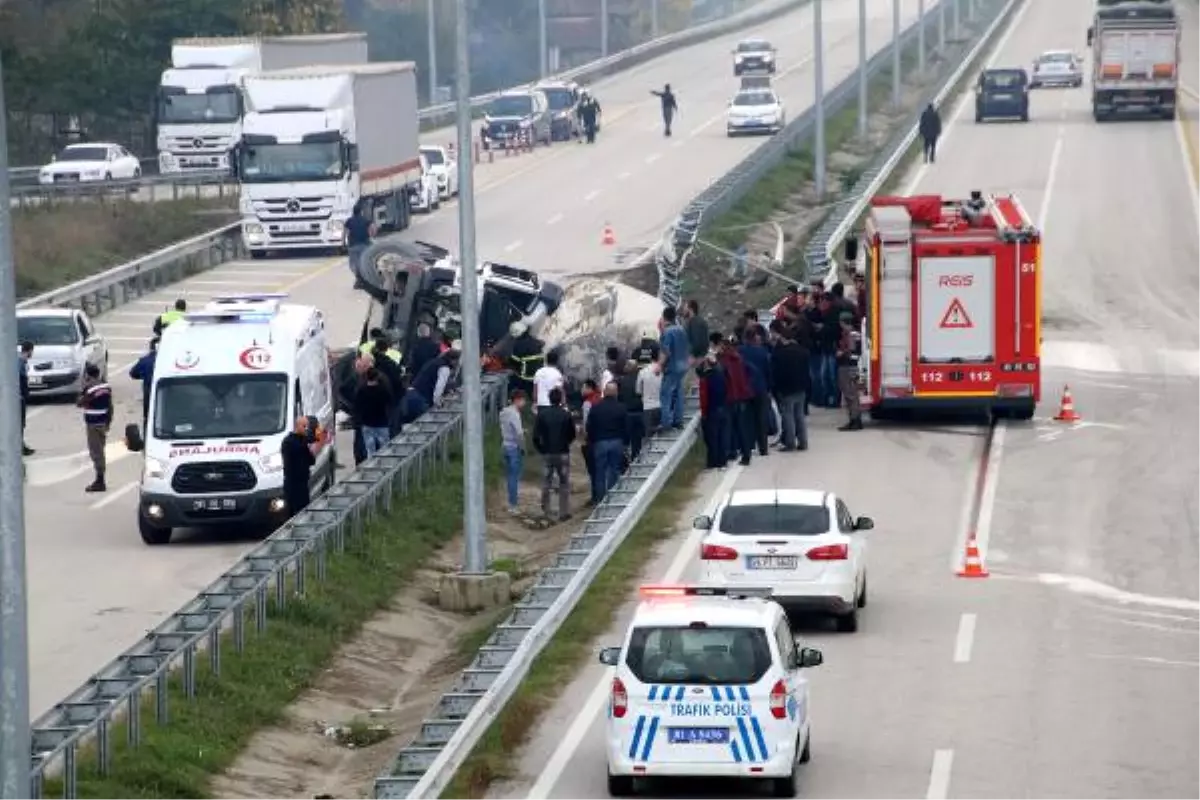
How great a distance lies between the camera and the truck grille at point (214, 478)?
32.3 metres

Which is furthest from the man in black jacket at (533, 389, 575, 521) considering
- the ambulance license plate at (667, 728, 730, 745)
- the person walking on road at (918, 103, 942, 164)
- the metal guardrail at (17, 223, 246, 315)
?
the person walking on road at (918, 103, 942, 164)

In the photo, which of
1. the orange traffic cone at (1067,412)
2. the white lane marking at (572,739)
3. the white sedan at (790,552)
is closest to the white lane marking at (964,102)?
the orange traffic cone at (1067,412)

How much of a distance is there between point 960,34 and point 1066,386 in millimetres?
87760

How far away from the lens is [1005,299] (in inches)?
1480

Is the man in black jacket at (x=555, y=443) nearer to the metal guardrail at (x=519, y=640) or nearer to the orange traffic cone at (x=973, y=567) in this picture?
the metal guardrail at (x=519, y=640)

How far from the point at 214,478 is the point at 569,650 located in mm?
7951

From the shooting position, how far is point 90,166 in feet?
251

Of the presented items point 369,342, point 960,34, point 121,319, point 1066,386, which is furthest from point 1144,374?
point 960,34

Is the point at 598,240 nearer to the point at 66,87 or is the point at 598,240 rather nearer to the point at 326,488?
the point at 326,488

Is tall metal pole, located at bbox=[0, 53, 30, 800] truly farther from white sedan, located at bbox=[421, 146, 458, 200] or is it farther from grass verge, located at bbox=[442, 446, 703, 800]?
white sedan, located at bbox=[421, 146, 458, 200]

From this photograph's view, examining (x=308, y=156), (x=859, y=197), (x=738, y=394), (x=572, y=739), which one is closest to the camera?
(x=572, y=739)

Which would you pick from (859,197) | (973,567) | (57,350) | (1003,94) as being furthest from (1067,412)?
(1003,94)

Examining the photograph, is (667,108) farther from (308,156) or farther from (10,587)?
(10,587)

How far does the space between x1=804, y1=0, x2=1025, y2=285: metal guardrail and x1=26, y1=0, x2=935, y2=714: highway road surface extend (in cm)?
429
